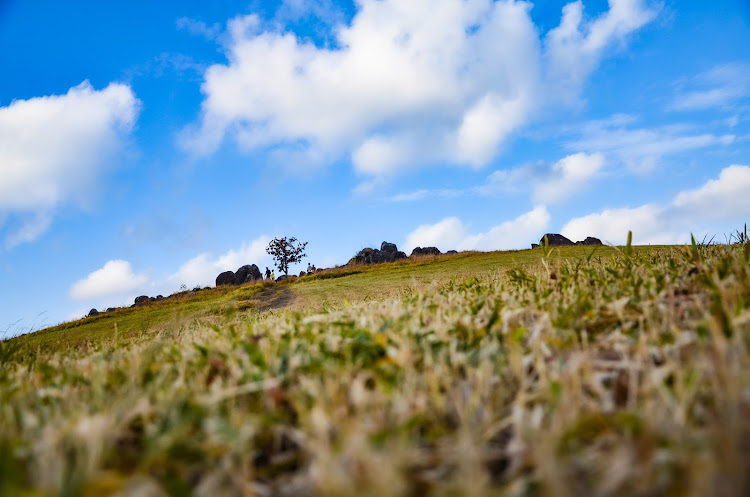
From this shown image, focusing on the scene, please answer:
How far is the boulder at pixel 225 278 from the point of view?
Result: 62031 millimetres

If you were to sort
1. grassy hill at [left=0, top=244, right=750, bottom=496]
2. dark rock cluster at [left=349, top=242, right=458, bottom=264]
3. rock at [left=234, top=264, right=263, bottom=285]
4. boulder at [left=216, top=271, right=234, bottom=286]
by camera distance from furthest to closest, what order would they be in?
1. boulder at [left=216, top=271, right=234, bottom=286]
2. rock at [left=234, top=264, right=263, bottom=285]
3. dark rock cluster at [left=349, top=242, right=458, bottom=264]
4. grassy hill at [left=0, top=244, right=750, bottom=496]

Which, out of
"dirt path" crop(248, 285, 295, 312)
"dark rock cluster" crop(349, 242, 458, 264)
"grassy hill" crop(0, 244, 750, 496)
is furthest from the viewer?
"dark rock cluster" crop(349, 242, 458, 264)

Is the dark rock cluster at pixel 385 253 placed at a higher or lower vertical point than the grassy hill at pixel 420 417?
higher

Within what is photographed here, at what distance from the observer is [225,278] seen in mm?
62531

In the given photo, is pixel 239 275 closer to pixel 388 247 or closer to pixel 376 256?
pixel 376 256

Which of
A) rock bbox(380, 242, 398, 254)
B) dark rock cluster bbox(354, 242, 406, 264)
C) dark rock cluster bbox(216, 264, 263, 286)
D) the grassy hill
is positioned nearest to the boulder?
dark rock cluster bbox(216, 264, 263, 286)

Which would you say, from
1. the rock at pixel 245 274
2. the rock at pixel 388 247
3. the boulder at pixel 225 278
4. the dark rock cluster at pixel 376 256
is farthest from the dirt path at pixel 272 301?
the boulder at pixel 225 278

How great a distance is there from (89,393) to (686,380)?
1965mm

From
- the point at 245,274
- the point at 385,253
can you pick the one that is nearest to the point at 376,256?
the point at 385,253

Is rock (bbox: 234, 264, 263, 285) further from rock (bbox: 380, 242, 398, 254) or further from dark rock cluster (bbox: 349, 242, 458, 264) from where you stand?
rock (bbox: 380, 242, 398, 254)

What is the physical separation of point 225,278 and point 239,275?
7.85 ft

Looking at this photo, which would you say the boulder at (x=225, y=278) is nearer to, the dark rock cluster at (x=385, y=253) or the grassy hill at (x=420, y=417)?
the dark rock cluster at (x=385, y=253)

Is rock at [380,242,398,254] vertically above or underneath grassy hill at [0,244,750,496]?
above

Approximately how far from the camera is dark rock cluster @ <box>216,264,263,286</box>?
61.3 m
